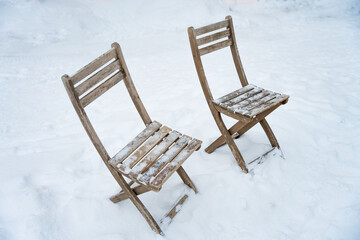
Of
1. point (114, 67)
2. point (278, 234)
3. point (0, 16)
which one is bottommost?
point (278, 234)

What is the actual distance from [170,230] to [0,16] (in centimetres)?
900

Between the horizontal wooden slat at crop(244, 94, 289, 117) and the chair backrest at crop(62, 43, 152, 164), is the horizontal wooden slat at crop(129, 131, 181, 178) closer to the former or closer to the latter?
the chair backrest at crop(62, 43, 152, 164)

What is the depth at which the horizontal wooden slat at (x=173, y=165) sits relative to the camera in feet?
5.25

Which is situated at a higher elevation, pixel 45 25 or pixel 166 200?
pixel 45 25

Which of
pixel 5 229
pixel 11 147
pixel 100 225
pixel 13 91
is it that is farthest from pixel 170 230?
pixel 13 91

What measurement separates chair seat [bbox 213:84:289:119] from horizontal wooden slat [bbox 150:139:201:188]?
1.51ft

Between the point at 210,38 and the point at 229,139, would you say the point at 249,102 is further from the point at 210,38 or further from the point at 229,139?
the point at 210,38

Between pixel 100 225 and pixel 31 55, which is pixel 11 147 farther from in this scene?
pixel 31 55

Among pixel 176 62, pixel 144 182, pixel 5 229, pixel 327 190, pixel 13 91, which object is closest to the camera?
pixel 144 182

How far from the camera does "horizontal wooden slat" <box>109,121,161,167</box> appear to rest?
5.88 feet

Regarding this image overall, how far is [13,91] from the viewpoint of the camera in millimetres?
4355

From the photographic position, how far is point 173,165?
1714 millimetres

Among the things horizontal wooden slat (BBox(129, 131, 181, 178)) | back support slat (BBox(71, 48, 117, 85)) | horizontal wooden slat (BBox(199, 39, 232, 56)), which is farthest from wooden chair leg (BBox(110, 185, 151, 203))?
horizontal wooden slat (BBox(199, 39, 232, 56))

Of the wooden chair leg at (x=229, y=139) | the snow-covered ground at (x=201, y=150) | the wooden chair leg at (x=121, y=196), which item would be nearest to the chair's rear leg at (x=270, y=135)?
the snow-covered ground at (x=201, y=150)
